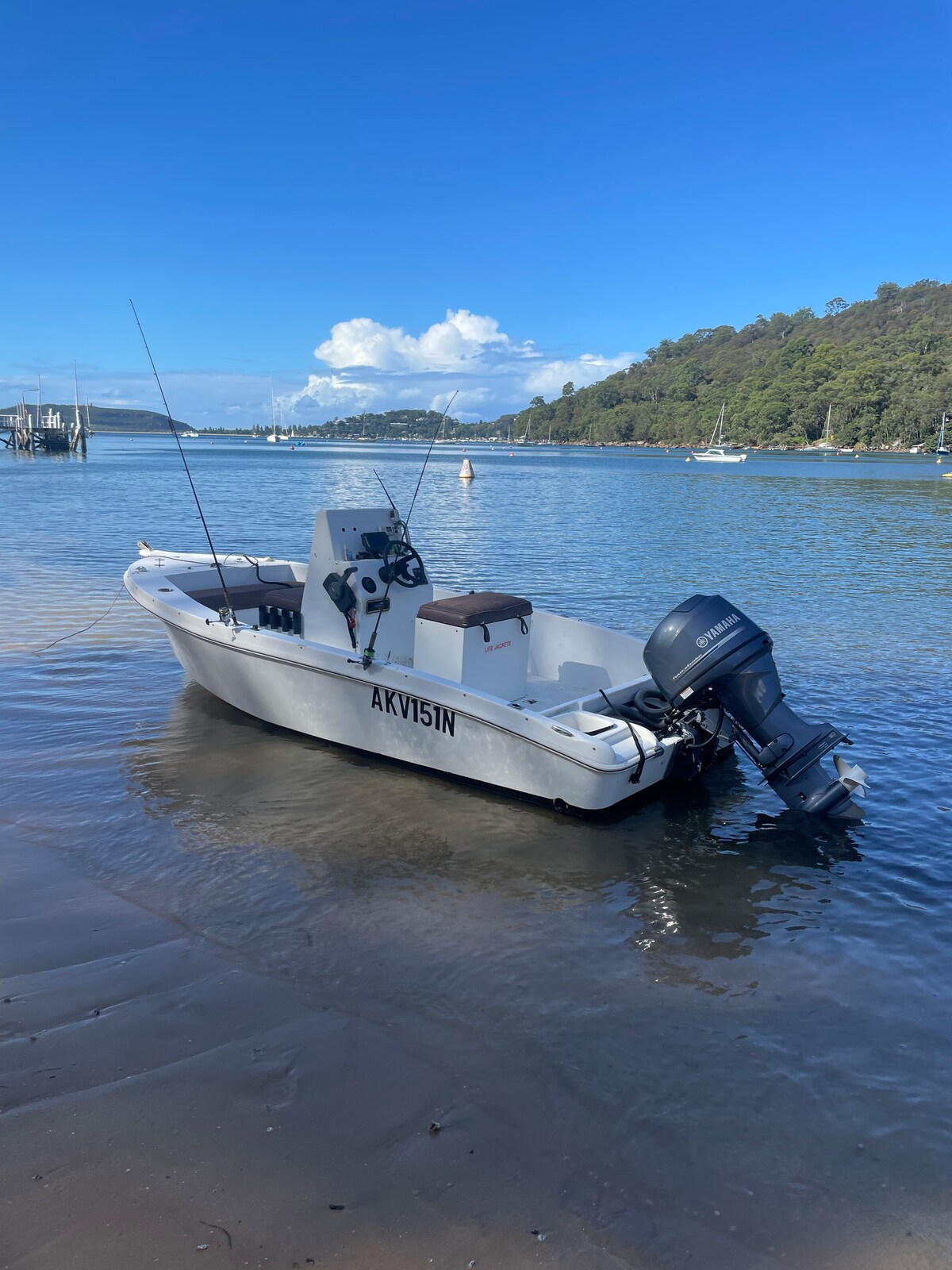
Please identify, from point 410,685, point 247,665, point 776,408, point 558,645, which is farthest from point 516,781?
point 776,408

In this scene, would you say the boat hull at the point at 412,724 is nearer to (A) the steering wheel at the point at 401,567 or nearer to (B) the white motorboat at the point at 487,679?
(B) the white motorboat at the point at 487,679

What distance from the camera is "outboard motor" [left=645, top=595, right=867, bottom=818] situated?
6520 mm

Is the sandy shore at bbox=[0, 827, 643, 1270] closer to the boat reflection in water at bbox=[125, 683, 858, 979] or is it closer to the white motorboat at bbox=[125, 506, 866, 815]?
the boat reflection in water at bbox=[125, 683, 858, 979]

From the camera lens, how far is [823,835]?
7.03 m

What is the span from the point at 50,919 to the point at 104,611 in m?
10.1

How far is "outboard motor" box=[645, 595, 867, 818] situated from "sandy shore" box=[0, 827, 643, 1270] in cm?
361

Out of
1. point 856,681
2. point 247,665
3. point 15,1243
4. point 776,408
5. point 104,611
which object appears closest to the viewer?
point 15,1243

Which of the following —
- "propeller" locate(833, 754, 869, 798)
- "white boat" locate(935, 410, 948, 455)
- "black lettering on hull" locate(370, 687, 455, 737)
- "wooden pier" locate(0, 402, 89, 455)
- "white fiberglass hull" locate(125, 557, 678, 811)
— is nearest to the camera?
"propeller" locate(833, 754, 869, 798)

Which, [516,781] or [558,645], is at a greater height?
[558,645]

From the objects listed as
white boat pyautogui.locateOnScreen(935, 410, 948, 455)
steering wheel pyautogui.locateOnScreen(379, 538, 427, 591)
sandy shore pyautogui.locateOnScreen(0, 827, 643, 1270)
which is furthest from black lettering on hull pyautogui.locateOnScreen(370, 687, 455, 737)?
white boat pyautogui.locateOnScreen(935, 410, 948, 455)

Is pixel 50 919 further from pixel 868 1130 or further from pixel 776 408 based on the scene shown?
pixel 776 408

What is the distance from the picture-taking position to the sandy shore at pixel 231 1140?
3096 mm

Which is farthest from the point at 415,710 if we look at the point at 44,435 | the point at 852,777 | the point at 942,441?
the point at 942,441

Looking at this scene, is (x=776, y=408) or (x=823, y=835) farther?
(x=776, y=408)
